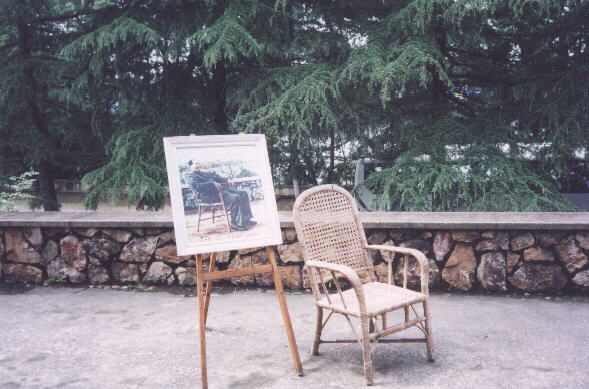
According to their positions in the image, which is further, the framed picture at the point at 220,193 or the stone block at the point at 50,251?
the stone block at the point at 50,251

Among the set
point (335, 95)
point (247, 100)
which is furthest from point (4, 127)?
point (335, 95)

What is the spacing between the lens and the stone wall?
4191mm

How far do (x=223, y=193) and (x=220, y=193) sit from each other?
22mm

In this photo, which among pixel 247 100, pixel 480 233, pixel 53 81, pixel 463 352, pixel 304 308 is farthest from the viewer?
pixel 53 81

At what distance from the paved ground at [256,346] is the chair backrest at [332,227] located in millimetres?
564

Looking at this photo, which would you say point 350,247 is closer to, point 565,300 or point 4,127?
point 565,300

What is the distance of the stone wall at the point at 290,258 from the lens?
13.8 feet

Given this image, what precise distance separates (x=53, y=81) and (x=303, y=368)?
7022 millimetres

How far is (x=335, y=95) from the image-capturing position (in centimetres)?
581

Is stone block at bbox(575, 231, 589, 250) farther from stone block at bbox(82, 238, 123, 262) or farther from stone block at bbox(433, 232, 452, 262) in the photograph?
stone block at bbox(82, 238, 123, 262)

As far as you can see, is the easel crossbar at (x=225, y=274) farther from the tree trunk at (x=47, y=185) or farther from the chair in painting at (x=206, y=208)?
the tree trunk at (x=47, y=185)

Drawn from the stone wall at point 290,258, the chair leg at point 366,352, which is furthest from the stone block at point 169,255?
the chair leg at point 366,352

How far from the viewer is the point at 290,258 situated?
4449 millimetres

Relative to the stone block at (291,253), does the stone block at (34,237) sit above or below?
above
